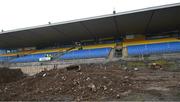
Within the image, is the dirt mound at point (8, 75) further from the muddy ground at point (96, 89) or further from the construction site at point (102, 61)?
the muddy ground at point (96, 89)

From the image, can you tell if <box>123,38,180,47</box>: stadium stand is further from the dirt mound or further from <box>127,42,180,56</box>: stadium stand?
the dirt mound

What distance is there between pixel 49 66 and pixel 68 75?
7584 mm

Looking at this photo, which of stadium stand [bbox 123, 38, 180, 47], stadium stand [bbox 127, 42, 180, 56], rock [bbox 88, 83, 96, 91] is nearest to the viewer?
rock [bbox 88, 83, 96, 91]

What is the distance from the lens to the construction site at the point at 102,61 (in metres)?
8.12

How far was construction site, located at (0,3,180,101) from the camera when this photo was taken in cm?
812

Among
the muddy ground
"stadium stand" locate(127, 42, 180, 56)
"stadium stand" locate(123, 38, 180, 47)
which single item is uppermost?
"stadium stand" locate(123, 38, 180, 47)

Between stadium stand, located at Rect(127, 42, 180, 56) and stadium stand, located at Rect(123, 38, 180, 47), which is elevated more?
stadium stand, located at Rect(123, 38, 180, 47)

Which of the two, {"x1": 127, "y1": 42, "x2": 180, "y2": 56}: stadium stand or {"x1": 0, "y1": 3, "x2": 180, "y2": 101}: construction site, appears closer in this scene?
{"x1": 0, "y1": 3, "x2": 180, "y2": 101}: construction site

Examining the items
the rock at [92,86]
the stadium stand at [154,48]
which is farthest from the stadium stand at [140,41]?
the rock at [92,86]

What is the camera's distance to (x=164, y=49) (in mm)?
17734

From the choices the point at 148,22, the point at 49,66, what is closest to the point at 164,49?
the point at 148,22

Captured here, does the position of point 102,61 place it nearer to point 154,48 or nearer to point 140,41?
point 154,48

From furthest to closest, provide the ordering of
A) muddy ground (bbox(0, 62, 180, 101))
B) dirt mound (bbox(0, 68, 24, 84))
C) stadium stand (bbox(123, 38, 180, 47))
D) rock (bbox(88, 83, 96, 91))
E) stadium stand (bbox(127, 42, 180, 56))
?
stadium stand (bbox(123, 38, 180, 47)), stadium stand (bbox(127, 42, 180, 56)), dirt mound (bbox(0, 68, 24, 84)), rock (bbox(88, 83, 96, 91)), muddy ground (bbox(0, 62, 180, 101))

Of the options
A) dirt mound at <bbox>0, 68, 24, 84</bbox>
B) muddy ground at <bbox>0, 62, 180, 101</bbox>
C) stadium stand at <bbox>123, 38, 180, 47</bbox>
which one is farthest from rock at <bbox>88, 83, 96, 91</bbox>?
stadium stand at <bbox>123, 38, 180, 47</bbox>
